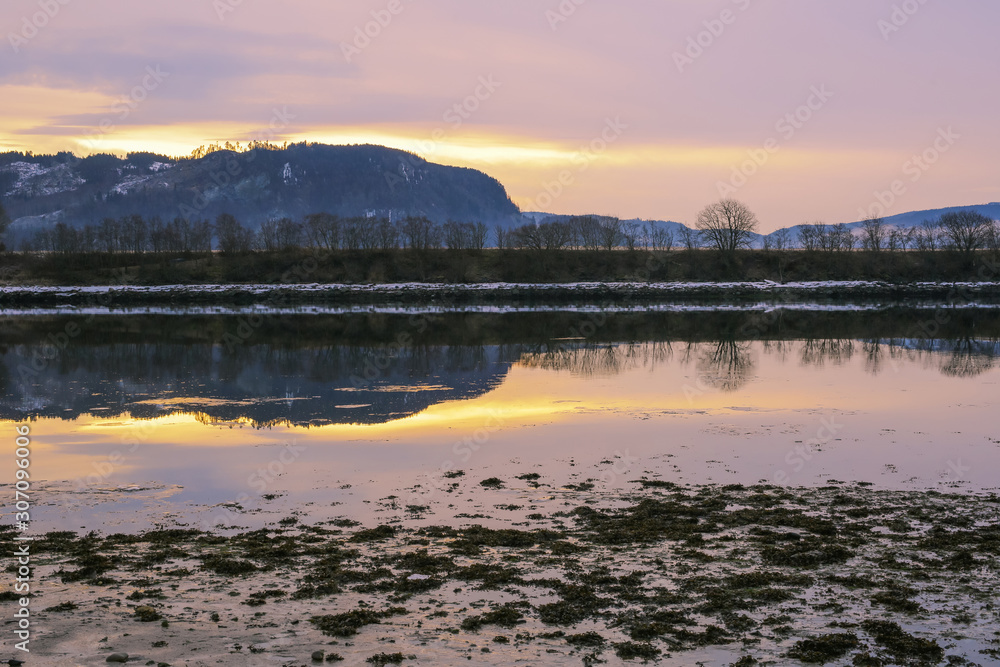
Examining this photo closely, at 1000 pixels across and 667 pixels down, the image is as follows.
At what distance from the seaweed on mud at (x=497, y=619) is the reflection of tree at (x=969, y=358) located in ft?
71.6

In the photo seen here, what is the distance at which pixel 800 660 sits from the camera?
293 inches

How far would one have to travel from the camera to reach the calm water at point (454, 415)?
13.7m

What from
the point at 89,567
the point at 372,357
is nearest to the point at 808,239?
the point at 372,357

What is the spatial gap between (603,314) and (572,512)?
39.9 metres

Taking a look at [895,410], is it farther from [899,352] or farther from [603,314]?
[603,314]

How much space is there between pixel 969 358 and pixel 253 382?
2423 centimetres

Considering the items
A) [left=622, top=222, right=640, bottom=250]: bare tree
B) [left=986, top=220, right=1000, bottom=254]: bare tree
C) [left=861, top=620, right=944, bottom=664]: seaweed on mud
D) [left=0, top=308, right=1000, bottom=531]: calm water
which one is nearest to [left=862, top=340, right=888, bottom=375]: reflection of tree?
[left=0, top=308, right=1000, bottom=531]: calm water

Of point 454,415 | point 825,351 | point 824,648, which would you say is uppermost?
point 825,351

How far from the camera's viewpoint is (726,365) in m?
Answer: 28.4

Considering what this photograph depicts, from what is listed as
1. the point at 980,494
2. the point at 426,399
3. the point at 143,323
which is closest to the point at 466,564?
the point at 980,494

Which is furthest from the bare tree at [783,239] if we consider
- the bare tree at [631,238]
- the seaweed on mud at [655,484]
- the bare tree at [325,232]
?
the seaweed on mud at [655,484]

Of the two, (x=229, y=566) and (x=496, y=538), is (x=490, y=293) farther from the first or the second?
(x=229, y=566)

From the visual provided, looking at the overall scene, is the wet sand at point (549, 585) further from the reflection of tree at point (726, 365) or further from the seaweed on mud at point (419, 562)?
the reflection of tree at point (726, 365)

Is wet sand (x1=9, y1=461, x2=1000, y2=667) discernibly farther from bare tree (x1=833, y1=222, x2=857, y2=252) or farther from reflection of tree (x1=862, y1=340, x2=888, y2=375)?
bare tree (x1=833, y1=222, x2=857, y2=252)
